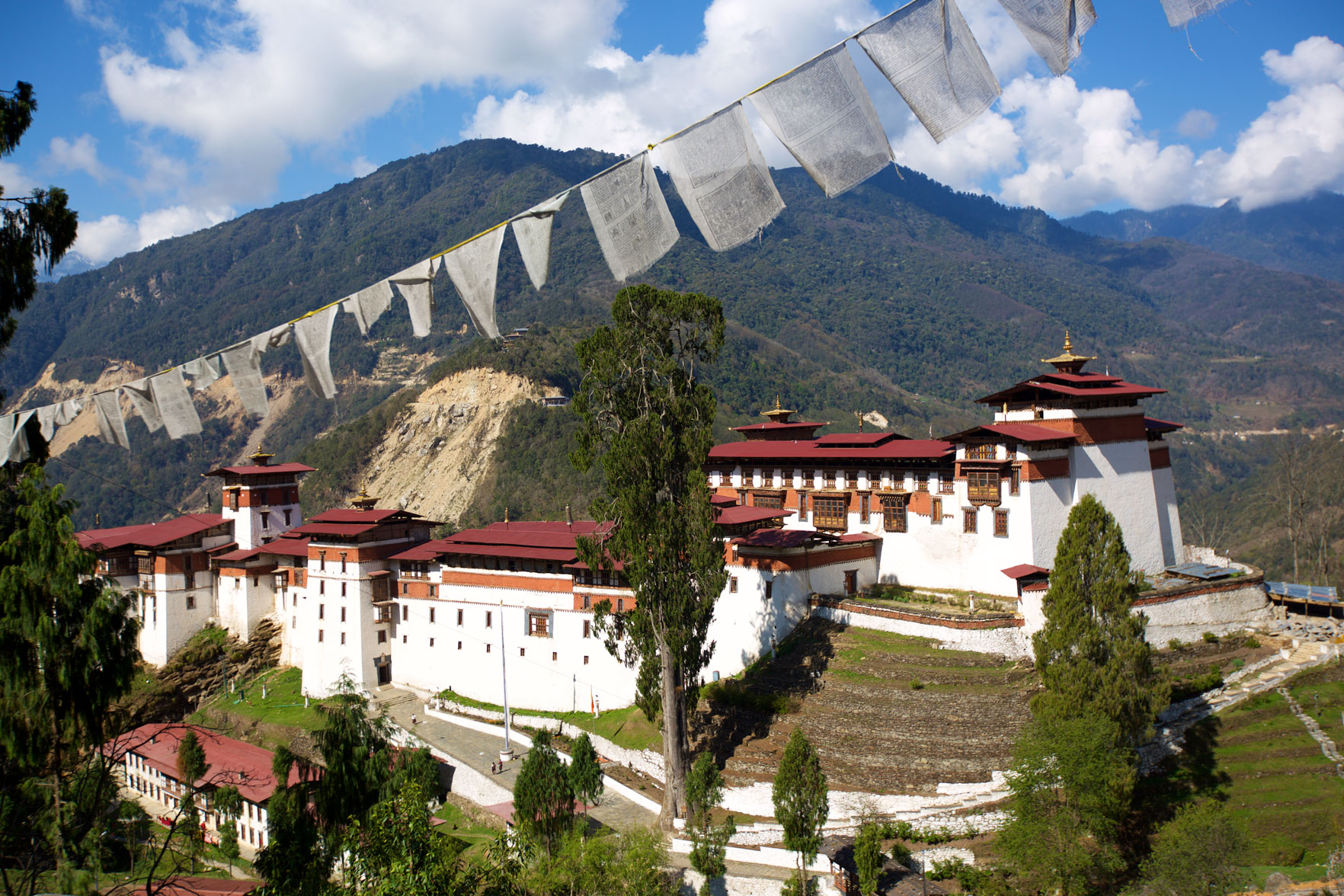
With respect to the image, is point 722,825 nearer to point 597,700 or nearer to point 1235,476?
point 597,700

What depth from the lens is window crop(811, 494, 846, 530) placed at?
117ft

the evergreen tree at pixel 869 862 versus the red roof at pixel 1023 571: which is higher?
the red roof at pixel 1023 571

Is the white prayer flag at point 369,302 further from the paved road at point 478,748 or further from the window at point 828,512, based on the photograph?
the window at point 828,512

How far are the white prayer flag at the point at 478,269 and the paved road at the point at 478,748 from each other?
67.1 ft

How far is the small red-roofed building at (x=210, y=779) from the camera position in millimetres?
30828

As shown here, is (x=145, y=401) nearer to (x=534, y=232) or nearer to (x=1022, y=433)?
(x=534, y=232)

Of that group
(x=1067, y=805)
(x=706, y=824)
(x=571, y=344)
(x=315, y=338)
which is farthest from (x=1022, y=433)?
(x=571, y=344)

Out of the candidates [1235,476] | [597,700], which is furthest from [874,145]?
[1235,476]

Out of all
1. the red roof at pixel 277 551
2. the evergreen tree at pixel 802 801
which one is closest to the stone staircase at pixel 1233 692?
the evergreen tree at pixel 802 801

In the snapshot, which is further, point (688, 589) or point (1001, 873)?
point (688, 589)

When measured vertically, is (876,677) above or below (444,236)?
below

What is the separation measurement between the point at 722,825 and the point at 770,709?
4.71m

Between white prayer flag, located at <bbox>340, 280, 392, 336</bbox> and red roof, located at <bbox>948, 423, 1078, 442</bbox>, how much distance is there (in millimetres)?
23655

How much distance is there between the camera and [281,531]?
47.9 meters
